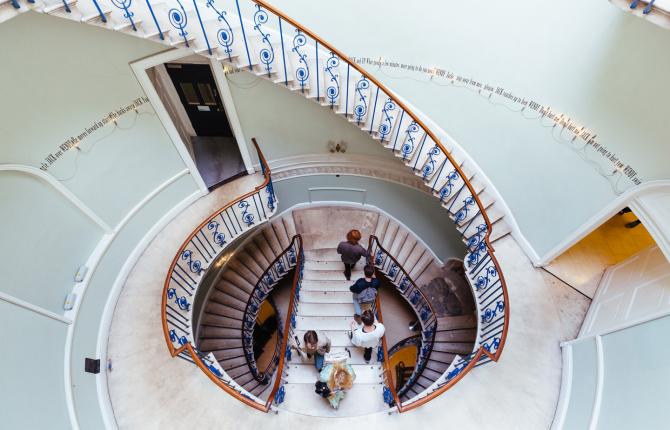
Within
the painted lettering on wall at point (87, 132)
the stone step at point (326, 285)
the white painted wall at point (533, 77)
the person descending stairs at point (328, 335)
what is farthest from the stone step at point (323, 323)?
the painted lettering on wall at point (87, 132)

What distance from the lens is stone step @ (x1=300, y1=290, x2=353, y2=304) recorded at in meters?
6.40

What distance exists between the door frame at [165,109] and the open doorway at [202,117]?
0.43 metres

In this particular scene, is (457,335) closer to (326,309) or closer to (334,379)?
(326,309)

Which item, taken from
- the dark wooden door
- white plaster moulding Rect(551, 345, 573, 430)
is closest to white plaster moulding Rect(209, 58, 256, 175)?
the dark wooden door

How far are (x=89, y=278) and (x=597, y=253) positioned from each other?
778 centimetres

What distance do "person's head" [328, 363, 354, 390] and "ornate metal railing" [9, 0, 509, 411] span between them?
2.73 ft

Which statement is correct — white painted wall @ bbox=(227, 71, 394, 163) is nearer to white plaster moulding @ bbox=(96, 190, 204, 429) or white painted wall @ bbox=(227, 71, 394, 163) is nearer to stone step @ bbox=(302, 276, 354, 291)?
white plaster moulding @ bbox=(96, 190, 204, 429)

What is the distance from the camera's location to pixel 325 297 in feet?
21.2

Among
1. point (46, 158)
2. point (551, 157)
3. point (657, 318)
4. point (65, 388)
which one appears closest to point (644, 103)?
point (551, 157)

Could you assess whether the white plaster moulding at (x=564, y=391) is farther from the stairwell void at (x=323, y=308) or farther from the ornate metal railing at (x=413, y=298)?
the ornate metal railing at (x=413, y=298)

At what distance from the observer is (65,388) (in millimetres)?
3957

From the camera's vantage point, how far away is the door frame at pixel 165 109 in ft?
15.2

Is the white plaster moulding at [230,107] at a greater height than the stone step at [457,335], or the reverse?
the white plaster moulding at [230,107]

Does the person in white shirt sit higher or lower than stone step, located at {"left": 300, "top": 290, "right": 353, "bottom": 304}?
lower
